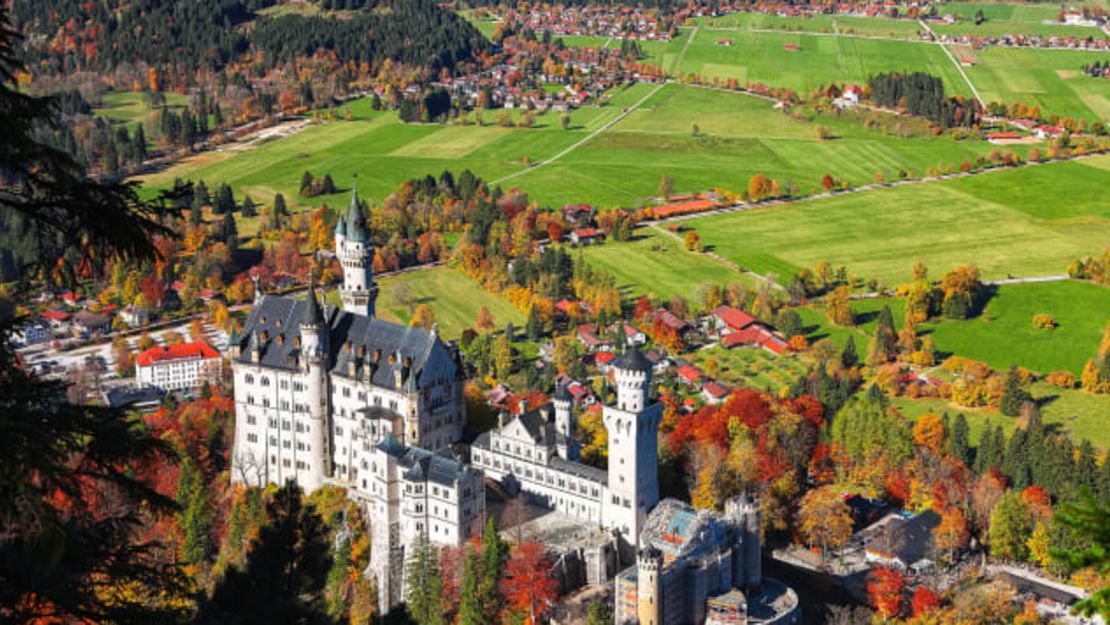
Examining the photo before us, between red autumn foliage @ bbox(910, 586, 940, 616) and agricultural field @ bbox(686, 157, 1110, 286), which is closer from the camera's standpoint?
red autumn foliage @ bbox(910, 586, 940, 616)

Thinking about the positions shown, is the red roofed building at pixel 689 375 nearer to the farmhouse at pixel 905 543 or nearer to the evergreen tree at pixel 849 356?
the evergreen tree at pixel 849 356

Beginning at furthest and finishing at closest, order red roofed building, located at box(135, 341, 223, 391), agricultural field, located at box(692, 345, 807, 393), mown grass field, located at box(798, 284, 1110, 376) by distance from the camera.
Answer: mown grass field, located at box(798, 284, 1110, 376)
red roofed building, located at box(135, 341, 223, 391)
agricultural field, located at box(692, 345, 807, 393)

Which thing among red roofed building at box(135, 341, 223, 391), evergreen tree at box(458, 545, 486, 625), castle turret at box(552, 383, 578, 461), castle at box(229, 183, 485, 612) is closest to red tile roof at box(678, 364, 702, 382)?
castle at box(229, 183, 485, 612)

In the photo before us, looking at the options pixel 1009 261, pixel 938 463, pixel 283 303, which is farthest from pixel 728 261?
pixel 283 303

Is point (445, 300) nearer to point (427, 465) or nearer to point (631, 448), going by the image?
point (631, 448)

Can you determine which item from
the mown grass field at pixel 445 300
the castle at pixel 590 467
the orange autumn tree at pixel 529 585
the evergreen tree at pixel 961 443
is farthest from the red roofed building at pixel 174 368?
the evergreen tree at pixel 961 443

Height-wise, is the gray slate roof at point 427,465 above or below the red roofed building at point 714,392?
above

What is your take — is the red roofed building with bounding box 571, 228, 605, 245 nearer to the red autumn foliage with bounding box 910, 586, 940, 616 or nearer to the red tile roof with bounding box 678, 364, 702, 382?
the red tile roof with bounding box 678, 364, 702, 382

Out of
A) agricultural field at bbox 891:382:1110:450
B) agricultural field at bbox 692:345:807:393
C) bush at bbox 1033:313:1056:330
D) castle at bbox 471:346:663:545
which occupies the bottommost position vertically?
agricultural field at bbox 891:382:1110:450
